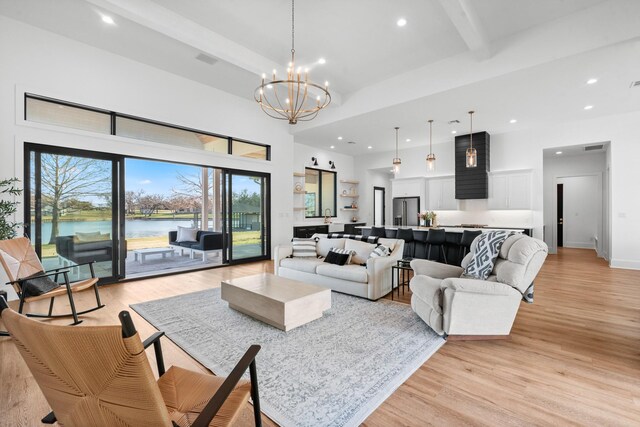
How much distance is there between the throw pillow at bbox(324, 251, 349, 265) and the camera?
4590 mm

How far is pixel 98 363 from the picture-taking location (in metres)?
0.91

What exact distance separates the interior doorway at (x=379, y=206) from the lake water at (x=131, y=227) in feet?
19.1

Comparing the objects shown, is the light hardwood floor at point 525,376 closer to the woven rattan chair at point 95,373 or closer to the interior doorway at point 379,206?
the woven rattan chair at point 95,373

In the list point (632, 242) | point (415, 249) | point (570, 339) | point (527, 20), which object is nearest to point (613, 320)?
point (570, 339)

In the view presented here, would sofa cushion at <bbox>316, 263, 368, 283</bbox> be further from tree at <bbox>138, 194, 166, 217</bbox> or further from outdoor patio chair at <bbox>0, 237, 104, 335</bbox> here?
tree at <bbox>138, 194, 166, 217</bbox>

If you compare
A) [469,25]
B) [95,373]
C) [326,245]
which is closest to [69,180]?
[326,245]

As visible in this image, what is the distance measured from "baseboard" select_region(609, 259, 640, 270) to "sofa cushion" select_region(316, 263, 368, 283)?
19.5 ft

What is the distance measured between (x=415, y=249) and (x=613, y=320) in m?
2.96

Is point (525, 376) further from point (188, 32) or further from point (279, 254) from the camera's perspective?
point (188, 32)

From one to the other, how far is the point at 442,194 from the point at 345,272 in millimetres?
6085

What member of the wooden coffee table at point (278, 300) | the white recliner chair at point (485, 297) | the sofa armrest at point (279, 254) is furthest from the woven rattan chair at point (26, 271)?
the white recliner chair at point (485, 297)

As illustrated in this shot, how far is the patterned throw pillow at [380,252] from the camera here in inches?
169

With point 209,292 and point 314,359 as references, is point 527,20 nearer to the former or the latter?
point 314,359

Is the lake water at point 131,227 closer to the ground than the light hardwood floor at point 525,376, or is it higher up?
higher up
